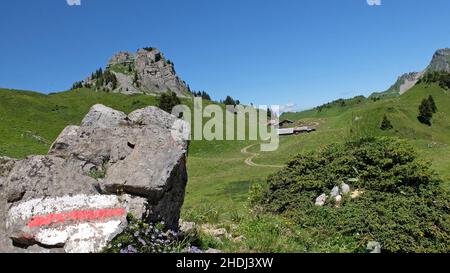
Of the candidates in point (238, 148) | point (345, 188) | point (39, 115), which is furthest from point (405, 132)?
point (39, 115)

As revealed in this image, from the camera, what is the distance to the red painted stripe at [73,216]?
7.92 meters

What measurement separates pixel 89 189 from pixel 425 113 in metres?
82.2

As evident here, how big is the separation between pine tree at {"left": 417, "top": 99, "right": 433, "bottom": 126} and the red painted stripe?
3162 inches

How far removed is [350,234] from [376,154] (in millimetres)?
4420

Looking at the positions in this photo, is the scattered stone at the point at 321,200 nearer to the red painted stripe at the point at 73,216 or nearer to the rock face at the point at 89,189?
the rock face at the point at 89,189

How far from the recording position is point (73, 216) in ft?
26.5

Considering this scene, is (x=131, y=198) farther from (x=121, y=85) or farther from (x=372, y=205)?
(x=121, y=85)

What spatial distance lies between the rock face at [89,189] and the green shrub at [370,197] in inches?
216

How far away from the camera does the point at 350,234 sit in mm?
12203

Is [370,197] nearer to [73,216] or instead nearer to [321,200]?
[321,200]

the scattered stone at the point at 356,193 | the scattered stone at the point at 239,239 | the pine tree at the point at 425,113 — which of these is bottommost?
the scattered stone at the point at 239,239

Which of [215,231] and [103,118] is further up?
[103,118]

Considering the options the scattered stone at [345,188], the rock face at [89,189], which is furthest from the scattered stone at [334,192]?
the rock face at [89,189]
